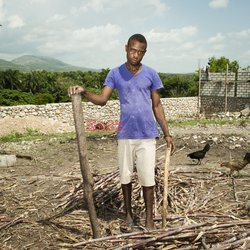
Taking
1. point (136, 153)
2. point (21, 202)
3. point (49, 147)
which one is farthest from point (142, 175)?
point (49, 147)

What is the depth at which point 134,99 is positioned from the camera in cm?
404

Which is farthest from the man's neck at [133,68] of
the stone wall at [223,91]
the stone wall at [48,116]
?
the stone wall at [223,91]

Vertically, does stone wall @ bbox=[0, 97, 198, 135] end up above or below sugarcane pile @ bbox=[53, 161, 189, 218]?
below

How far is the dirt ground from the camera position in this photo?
4.36 metres

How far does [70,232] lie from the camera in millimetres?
4340

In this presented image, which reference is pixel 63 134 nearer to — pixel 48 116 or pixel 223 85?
pixel 48 116

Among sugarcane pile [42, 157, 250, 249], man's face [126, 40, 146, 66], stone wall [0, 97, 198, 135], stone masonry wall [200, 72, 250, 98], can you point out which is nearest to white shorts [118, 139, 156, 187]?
sugarcane pile [42, 157, 250, 249]

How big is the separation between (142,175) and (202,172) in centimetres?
294

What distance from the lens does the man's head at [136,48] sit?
395cm

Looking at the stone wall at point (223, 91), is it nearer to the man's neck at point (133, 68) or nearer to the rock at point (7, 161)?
the rock at point (7, 161)

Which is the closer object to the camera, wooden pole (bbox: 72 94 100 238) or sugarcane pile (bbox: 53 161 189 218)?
wooden pole (bbox: 72 94 100 238)

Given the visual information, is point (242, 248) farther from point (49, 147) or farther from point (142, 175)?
point (49, 147)

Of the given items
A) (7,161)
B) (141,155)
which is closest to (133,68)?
(141,155)

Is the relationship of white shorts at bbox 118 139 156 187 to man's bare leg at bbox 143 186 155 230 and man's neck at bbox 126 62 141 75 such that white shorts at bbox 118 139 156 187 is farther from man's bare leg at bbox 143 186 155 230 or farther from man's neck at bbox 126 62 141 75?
man's neck at bbox 126 62 141 75
